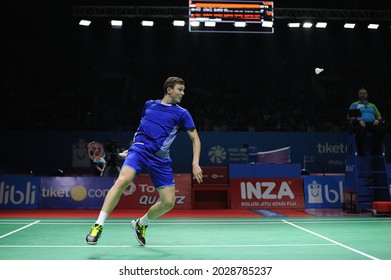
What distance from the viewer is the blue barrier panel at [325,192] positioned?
12.5 m

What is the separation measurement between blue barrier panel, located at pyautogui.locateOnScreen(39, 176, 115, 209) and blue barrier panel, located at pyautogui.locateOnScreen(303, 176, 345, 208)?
17.4ft

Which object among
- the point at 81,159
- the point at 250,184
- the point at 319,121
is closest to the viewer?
the point at 250,184

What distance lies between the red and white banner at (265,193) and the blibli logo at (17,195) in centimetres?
533

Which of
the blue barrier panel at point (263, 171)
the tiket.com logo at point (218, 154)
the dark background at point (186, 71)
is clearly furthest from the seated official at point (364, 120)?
the dark background at point (186, 71)

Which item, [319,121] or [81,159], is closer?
[81,159]

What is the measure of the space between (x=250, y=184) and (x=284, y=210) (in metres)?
1.25

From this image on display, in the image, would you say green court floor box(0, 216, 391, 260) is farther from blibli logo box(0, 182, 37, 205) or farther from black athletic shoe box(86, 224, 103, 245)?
blibli logo box(0, 182, 37, 205)

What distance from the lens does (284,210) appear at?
11.8 m

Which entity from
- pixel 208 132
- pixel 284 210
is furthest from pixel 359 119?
pixel 208 132

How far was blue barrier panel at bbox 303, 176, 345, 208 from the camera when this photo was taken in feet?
40.9

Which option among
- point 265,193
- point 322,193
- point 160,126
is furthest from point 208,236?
point 322,193

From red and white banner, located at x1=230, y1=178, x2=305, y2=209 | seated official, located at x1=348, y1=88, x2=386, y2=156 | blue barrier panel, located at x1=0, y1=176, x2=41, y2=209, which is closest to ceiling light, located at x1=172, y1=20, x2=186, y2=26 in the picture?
red and white banner, located at x1=230, y1=178, x2=305, y2=209

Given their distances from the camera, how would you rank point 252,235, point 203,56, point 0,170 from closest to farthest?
point 252,235 < point 0,170 < point 203,56

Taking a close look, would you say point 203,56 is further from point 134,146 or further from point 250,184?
point 134,146
